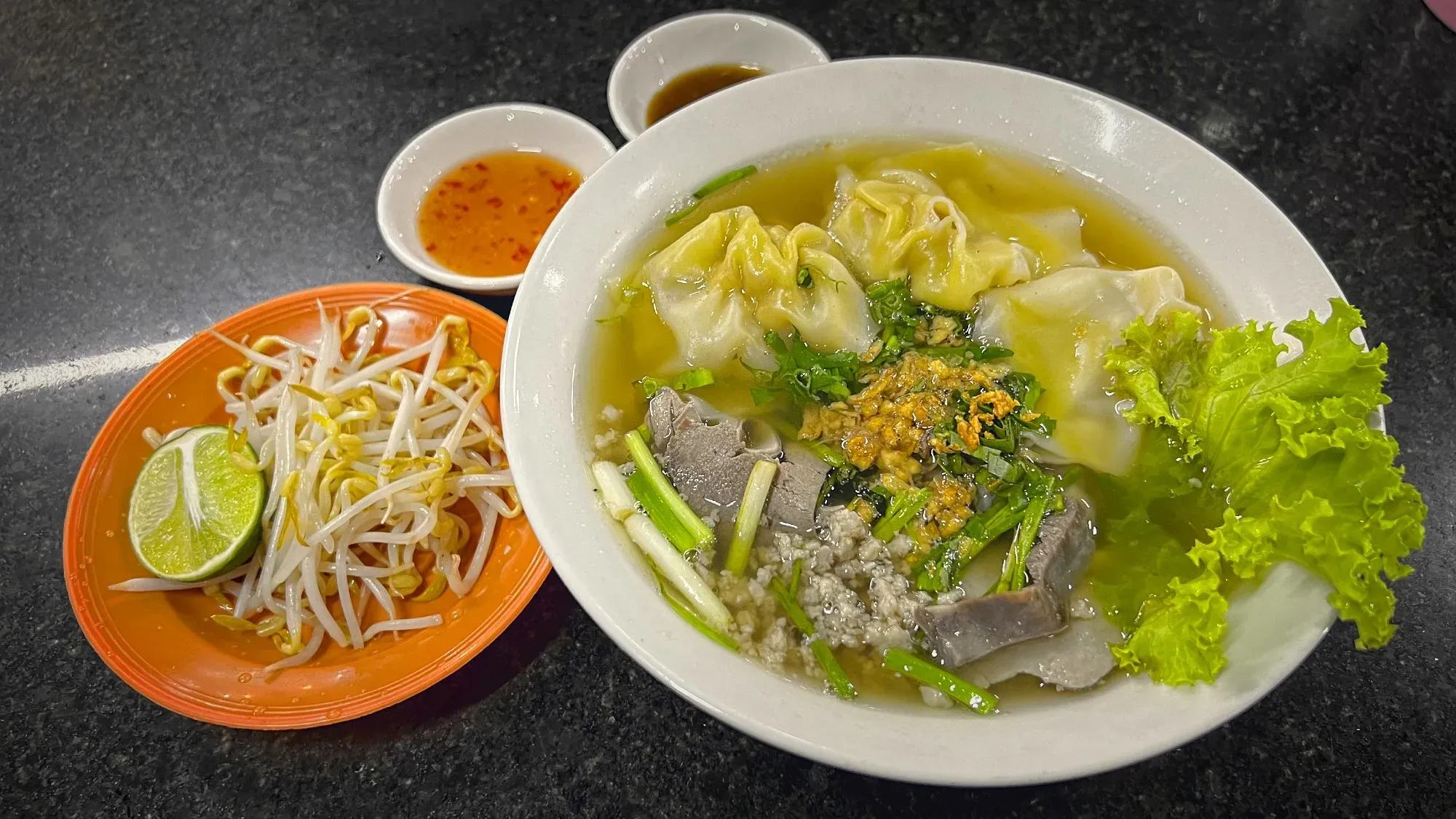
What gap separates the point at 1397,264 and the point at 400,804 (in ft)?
11.0

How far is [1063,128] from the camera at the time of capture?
7.09 feet

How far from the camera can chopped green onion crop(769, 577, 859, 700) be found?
64.9 inches

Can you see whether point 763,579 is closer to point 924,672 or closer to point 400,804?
point 924,672

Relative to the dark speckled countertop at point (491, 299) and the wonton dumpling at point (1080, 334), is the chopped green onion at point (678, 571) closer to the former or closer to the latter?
the dark speckled countertop at point (491, 299)

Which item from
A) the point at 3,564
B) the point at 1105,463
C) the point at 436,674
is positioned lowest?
the point at 3,564

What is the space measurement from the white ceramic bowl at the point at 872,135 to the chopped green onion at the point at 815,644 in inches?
2.6

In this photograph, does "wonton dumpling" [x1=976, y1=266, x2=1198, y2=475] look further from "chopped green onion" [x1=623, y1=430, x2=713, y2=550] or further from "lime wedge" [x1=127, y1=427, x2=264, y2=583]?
"lime wedge" [x1=127, y1=427, x2=264, y2=583]

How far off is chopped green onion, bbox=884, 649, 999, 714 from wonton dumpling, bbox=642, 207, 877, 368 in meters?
0.80

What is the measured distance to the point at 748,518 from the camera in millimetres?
1845

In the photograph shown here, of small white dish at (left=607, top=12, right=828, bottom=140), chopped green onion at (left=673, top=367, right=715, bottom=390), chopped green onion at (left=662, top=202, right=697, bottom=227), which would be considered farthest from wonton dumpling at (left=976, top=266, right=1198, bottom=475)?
small white dish at (left=607, top=12, right=828, bottom=140)

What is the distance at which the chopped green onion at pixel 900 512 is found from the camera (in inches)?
71.8

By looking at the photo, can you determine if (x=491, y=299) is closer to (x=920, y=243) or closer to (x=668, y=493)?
(x=668, y=493)

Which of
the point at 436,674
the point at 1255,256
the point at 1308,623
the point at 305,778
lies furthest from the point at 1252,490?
the point at 305,778

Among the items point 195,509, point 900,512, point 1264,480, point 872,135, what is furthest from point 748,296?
point 195,509
